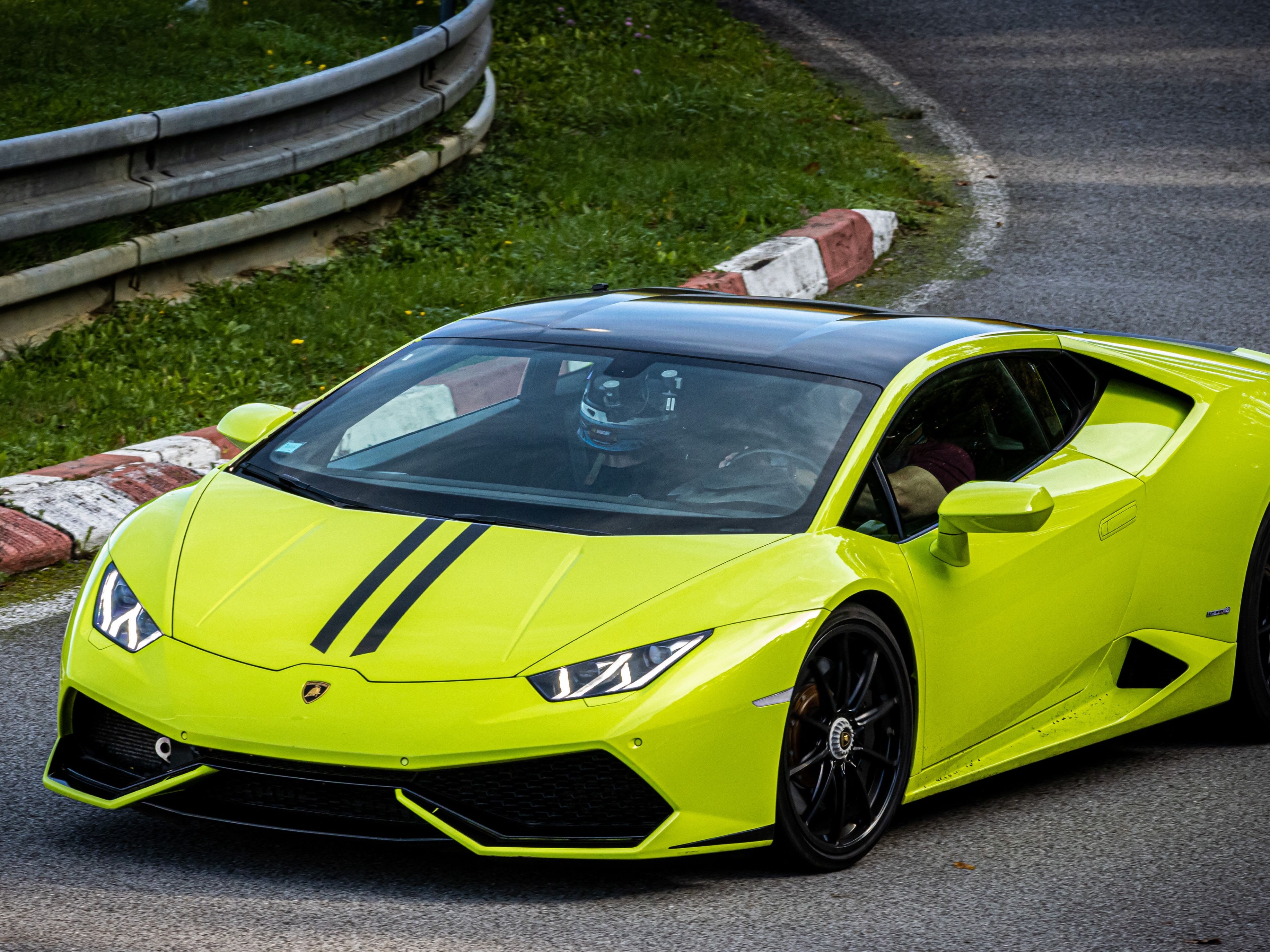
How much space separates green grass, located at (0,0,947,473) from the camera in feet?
25.2

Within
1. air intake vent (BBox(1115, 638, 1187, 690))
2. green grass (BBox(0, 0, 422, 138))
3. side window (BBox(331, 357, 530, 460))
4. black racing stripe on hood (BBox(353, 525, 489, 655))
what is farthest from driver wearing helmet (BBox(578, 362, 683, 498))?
green grass (BBox(0, 0, 422, 138))

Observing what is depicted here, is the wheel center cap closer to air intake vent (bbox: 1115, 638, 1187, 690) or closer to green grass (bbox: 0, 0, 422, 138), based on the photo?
air intake vent (bbox: 1115, 638, 1187, 690)

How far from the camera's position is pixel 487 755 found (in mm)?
3512

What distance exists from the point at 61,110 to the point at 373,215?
1789 millimetres

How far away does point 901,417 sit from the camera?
14.8 ft

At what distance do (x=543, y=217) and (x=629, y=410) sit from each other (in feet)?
21.1

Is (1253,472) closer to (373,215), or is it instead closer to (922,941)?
(922,941)

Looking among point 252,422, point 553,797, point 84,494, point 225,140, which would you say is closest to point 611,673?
point 553,797

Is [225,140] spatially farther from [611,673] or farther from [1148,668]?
[611,673]

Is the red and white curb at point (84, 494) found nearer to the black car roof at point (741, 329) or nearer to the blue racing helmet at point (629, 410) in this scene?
the black car roof at point (741, 329)

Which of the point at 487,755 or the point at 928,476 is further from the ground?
the point at 928,476

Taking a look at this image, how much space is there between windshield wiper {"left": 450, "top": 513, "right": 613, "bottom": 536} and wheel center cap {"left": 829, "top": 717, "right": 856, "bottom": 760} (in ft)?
2.16

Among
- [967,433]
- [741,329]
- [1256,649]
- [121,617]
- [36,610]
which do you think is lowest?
[36,610]

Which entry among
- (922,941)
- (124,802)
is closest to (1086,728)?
(922,941)
